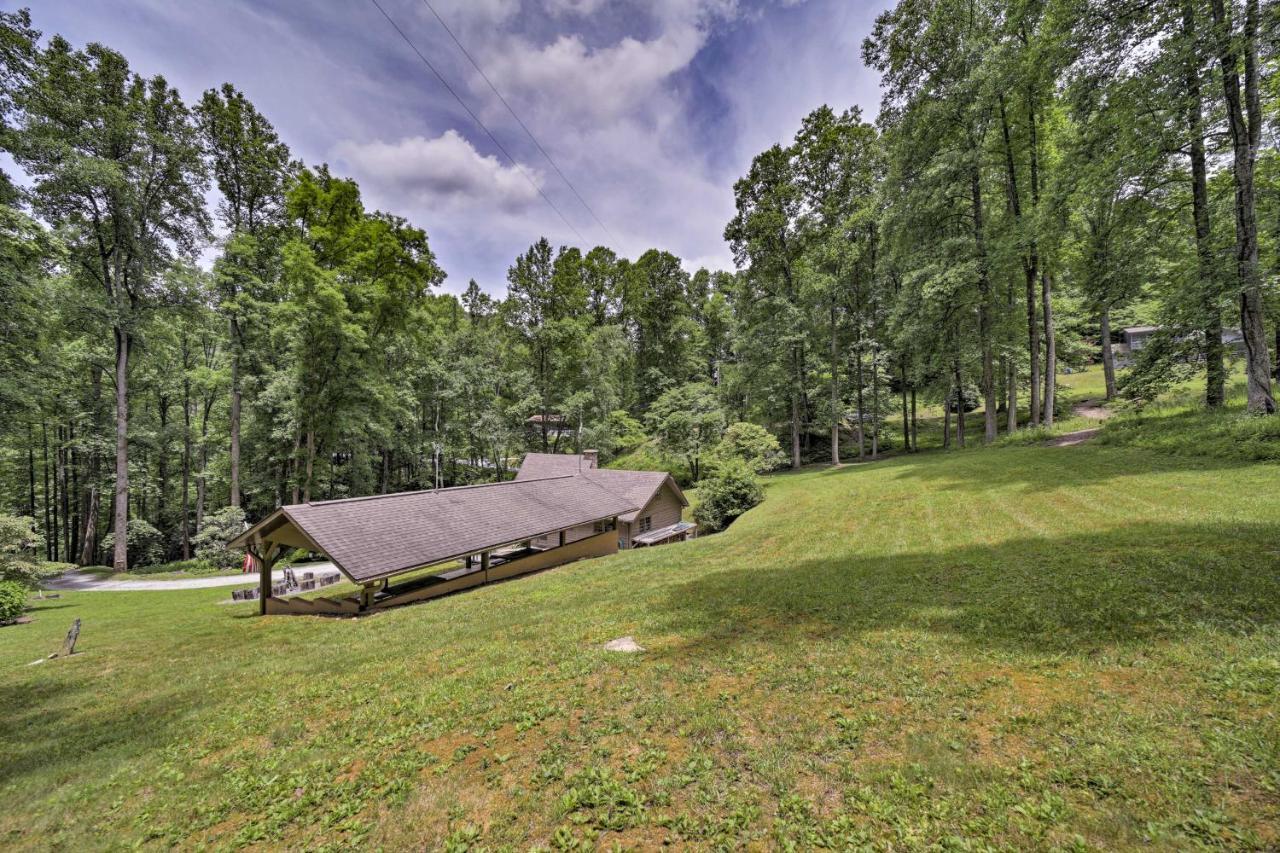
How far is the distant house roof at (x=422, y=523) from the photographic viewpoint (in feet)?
40.8

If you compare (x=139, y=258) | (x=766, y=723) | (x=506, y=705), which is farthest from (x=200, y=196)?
(x=766, y=723)

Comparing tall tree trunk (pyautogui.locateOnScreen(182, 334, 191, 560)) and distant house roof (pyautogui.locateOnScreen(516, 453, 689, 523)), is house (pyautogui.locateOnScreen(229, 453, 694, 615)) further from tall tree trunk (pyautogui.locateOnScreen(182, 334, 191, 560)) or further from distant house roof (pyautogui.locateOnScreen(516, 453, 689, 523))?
tall tree trunk (pyautogui.locateOnScreen(182, 334, 191, 560))

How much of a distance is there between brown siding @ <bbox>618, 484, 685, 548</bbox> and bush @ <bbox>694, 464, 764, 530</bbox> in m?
2.75

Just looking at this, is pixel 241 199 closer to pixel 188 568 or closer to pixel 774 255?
pixel 188 568

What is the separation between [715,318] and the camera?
49875 millimetres

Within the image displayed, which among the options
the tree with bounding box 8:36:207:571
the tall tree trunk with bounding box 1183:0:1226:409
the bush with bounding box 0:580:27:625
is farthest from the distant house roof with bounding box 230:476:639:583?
the tall tree trunk with bounding box 1183:0:1226:409

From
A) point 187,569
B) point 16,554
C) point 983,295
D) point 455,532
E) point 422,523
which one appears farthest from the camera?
point 187,569

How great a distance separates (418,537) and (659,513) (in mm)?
14153

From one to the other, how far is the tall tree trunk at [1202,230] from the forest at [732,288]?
9cm

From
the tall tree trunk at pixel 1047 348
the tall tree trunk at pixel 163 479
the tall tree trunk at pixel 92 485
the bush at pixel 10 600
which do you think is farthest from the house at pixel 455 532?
the tall tree trunk at pixel 163 479

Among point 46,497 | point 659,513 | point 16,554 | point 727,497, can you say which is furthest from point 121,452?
point 727,497

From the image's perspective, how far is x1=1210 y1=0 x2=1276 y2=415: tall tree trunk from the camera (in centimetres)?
1080

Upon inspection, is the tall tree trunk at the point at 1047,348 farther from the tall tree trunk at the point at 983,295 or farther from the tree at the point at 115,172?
the tree at the point at 115,172

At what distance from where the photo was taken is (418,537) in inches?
551
